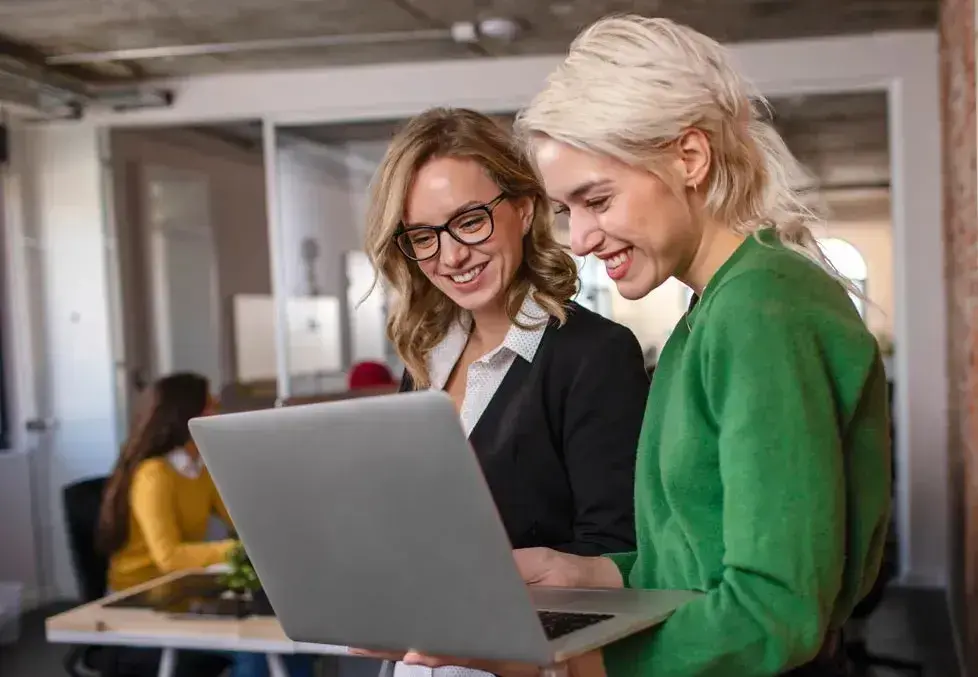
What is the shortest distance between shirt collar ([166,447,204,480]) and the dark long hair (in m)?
0.02

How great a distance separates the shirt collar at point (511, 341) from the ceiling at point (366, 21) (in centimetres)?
301

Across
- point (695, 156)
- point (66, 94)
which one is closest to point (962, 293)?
point (695, 156)

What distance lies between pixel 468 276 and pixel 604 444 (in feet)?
1.01

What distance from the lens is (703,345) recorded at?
885 mm

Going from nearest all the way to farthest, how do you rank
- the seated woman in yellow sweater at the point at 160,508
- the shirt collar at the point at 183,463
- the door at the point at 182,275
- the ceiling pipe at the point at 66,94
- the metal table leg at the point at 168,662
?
the metal table leg at the point at 168,662 → the seated woman in yellow sweater at the point at 160,508 → the shirt collar at the point at 183,463 → the ceiling pipe at the point at 66,94 → the door at the point at 182,275

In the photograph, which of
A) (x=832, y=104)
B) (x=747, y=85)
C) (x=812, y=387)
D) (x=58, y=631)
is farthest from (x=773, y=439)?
(x=832, y=104)

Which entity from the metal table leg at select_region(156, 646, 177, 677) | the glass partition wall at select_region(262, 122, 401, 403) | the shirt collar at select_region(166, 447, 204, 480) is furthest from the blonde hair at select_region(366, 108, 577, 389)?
the glass partition wall at select_region(262, 122, 401, 403)

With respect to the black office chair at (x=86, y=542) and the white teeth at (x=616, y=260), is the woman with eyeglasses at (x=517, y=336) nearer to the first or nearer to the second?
the white teeth at (x=616, y=260)

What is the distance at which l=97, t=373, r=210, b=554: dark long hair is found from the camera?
316 centimetres

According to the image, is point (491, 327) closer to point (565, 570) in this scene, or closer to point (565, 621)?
point (565, 570)

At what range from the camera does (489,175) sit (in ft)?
4.68

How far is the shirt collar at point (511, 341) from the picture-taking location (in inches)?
55.9

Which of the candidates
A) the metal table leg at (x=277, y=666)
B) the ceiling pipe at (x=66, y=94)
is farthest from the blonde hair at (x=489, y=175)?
the ceiling pipe at (x=66, y=94)

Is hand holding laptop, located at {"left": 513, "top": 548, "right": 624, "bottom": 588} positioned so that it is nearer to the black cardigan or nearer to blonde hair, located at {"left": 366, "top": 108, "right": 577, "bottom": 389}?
the black cardigan
